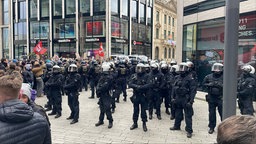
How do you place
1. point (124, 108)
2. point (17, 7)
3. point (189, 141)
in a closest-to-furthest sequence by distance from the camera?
point (189, 141), point (124, 108), point (17, 7)

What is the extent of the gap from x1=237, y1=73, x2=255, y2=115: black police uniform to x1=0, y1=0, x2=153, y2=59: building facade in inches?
1077

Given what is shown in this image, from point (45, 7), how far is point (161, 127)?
3875cm

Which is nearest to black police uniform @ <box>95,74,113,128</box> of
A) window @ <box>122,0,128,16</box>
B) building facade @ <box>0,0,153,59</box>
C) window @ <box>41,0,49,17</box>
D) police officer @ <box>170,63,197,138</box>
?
police officer @ <box>170,63,197,138</box>

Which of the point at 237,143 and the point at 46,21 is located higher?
the point at 46,21

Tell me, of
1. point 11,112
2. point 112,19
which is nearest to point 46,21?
point 112,19

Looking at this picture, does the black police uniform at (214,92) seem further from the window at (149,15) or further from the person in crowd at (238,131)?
the window at (149,15)

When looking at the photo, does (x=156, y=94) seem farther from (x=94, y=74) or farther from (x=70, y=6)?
(x=70, y=6)

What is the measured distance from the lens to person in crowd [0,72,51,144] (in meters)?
2.22

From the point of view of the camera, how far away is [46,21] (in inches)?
1608

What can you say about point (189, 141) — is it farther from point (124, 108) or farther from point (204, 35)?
point (204, 35)

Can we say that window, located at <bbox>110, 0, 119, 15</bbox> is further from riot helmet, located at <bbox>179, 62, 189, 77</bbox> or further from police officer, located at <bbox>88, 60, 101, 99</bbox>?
riot helmet, located at <bbox>179, 62, 189, 77</bbox>

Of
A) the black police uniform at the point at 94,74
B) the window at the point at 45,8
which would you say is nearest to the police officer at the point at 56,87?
the black police uniform at the point at 94,74

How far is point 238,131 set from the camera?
1.29 meters

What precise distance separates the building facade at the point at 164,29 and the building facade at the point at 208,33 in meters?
33.9
